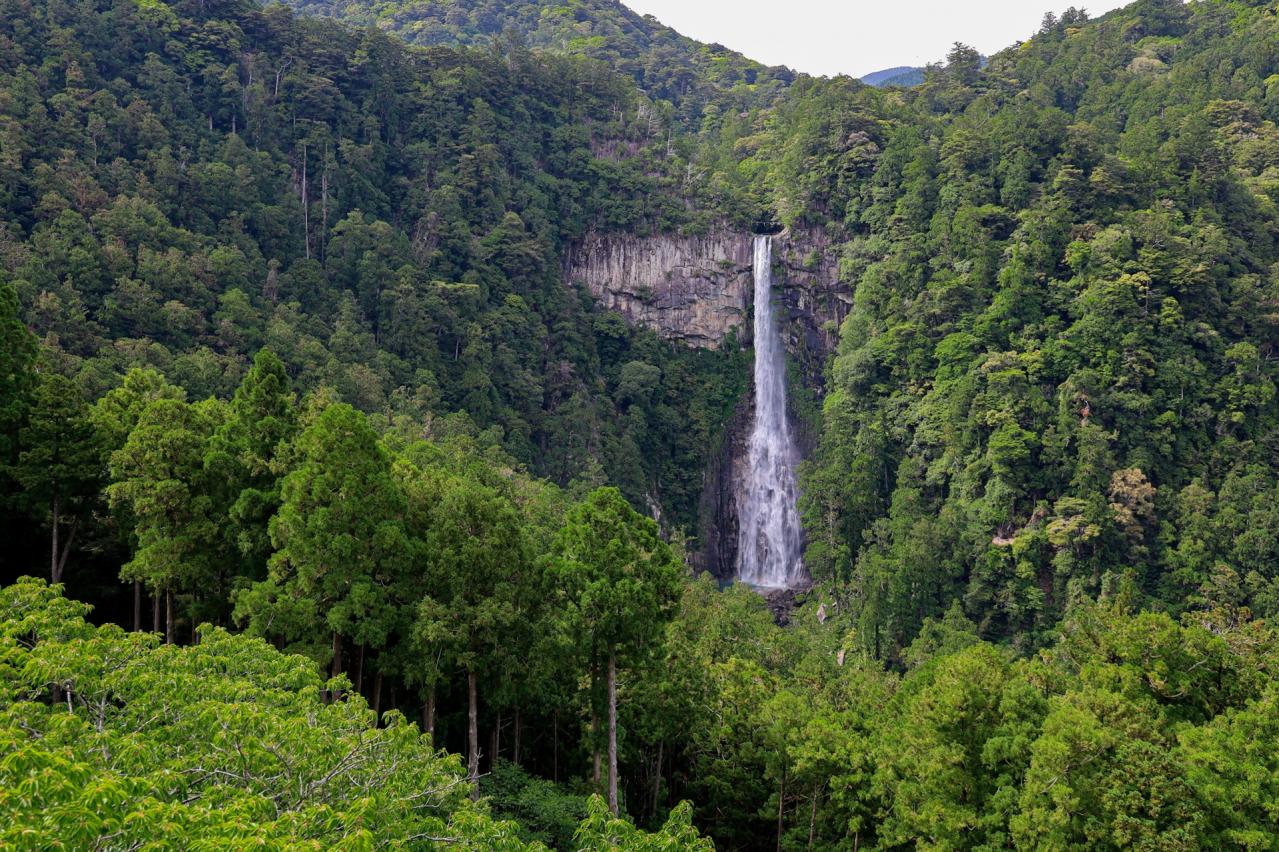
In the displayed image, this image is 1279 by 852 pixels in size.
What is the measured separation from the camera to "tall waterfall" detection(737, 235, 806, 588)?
5906cm

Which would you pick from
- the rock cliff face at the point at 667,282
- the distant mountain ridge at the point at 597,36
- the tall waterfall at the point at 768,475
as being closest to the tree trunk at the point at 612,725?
the tall waterfall at the point at 768,475

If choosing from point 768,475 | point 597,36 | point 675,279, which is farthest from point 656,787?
point 597,36

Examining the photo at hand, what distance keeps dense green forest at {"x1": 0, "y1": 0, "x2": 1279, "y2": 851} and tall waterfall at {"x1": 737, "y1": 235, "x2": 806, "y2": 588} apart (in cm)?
236

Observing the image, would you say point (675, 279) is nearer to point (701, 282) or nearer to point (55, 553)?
point (701, 282)

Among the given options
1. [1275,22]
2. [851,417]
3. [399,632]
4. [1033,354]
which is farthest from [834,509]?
[1275,22]

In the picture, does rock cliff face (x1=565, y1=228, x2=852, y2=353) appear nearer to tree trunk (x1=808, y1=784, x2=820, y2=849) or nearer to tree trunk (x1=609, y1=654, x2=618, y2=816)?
tree trunk (x1=808, y1=784, x2=820, y2=849)

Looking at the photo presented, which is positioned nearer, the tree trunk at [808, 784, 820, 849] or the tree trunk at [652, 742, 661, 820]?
the tree trunk at [808, 784, 820, 849]

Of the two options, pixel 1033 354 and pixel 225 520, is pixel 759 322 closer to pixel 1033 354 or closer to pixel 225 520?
pixel 1033 354

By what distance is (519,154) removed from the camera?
209 feet

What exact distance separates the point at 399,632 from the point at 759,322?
2011 inches

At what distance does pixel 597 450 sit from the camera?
56.2 meters

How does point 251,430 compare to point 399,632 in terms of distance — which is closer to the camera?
point 399,632

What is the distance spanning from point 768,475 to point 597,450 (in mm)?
13053

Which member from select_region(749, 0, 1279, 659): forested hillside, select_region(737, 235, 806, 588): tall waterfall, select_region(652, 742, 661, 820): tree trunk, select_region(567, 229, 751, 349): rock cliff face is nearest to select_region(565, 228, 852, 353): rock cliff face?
select_region(567, 229, 751, 349): rock cliff face
